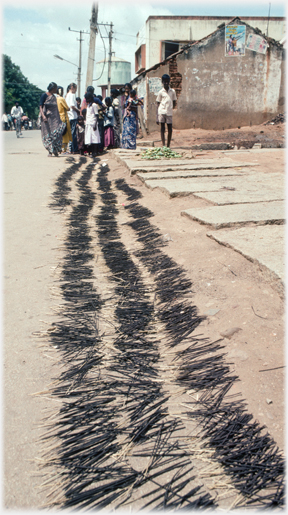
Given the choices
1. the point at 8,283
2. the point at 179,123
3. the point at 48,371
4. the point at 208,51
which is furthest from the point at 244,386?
the point at 208,51

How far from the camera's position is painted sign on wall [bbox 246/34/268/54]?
1351 centimetres

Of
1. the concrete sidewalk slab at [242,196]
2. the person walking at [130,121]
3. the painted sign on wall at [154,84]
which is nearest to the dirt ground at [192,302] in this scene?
the concrete sidewalk slab at [242,196]

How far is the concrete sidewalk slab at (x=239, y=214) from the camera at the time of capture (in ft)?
9.45

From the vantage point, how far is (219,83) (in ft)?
45.1

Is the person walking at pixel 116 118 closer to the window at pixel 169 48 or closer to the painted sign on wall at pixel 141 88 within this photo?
the painted sign on wall at pixel 141 88

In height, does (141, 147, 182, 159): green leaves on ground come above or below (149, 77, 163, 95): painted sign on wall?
below

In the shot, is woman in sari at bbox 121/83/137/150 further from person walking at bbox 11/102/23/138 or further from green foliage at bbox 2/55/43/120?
green foliage at bbox 2/55/43/120

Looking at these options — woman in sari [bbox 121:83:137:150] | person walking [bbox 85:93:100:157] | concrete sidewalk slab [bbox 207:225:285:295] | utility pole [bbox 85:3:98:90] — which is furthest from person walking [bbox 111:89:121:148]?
concrete sidewalk slab [bbox 207:225:285:295]

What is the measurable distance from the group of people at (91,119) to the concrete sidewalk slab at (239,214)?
4778 mm

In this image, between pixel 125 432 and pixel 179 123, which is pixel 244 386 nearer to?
pixel 125 432

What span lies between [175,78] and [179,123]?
146 cm

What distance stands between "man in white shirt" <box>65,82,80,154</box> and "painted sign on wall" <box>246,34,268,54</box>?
24.5 ft

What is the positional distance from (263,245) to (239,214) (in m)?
0.74

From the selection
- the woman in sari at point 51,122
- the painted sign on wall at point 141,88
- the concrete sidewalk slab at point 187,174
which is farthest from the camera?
the painted sign on wall at point 141,88
